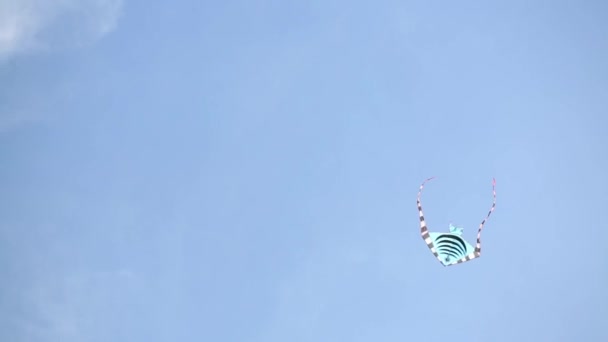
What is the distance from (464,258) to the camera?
59.2 metres

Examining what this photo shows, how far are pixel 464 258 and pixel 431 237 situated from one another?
179 centimetres

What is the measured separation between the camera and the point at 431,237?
59.6 m
